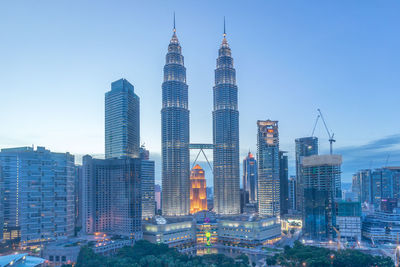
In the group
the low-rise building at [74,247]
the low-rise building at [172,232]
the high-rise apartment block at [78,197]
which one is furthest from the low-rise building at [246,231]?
the high-rise apartment block at [78,197]

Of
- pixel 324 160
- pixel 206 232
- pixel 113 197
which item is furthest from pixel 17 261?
pixel 324 160

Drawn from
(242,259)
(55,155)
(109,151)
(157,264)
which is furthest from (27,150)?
(242,259)

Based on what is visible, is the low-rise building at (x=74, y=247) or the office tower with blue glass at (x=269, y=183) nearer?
the low-rise building at (x=74, y=247)

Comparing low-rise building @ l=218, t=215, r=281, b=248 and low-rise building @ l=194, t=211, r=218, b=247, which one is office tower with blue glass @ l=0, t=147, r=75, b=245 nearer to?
low-rise building @ l=194, t=211, r=218, b=247

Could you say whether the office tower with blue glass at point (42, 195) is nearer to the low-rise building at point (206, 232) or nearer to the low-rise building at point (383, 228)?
the low-rise building at point (206, 232)

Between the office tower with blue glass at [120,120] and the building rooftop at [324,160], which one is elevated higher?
the office tower with blue glass at [120,120]

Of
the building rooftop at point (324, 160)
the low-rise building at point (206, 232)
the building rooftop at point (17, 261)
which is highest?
the building rooftop at point (324, 160)

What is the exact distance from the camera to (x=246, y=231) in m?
143

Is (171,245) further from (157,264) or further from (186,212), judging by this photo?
(186,212)

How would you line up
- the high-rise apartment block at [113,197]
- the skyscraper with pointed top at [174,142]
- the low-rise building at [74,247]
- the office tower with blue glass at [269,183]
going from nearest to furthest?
the low-rise building at [74,247], the high-rise apartment block at [113,197], the office tower with blue glass at [269,183], the skyscraper with pointed top at [174,142]

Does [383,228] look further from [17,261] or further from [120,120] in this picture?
[17,261]

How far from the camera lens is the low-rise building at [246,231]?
140375 millimetres

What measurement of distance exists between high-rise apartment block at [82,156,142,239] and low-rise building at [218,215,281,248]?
40259 millimetres

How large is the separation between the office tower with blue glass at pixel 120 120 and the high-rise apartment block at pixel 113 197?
19.4 m
